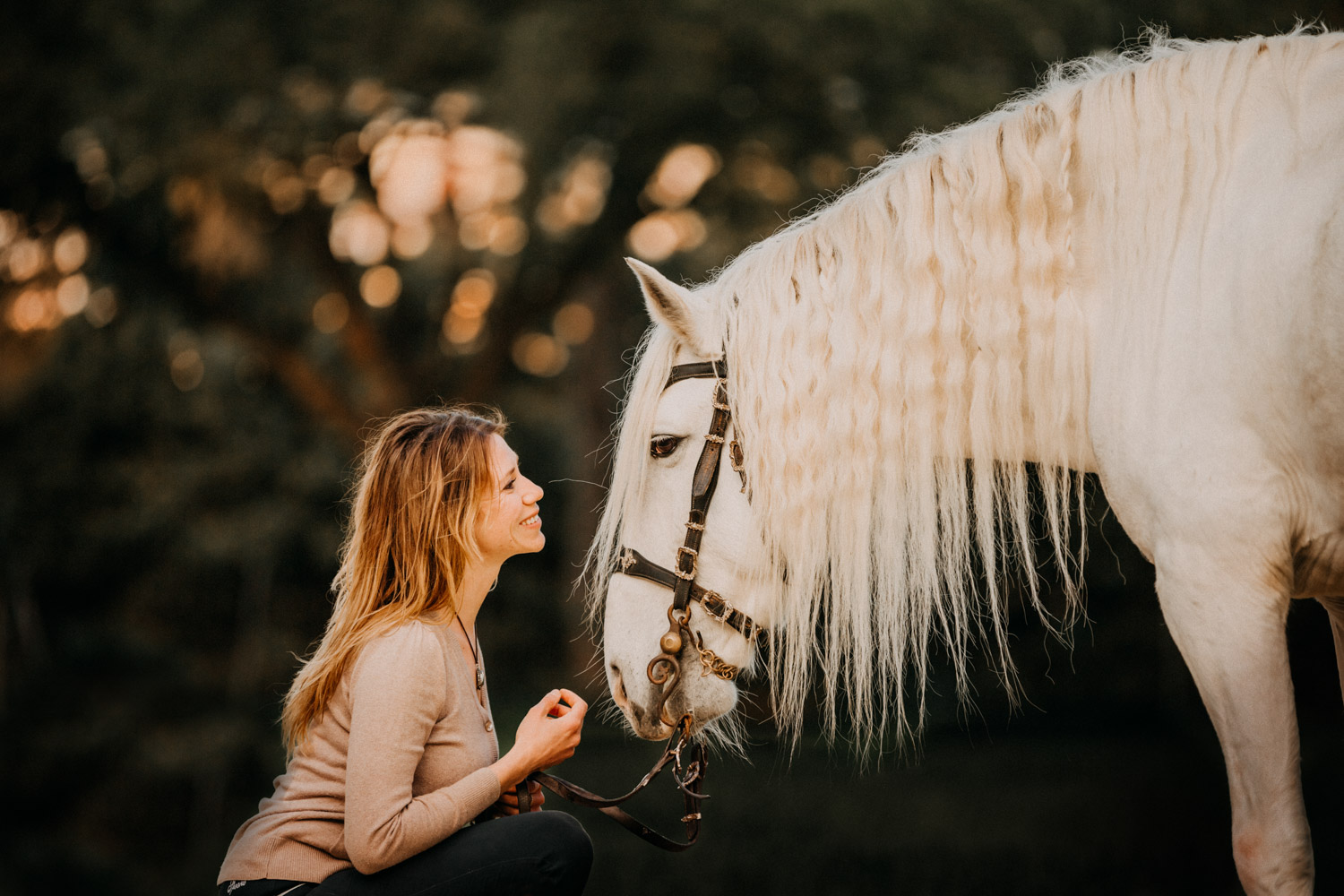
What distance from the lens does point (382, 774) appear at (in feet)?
4.26

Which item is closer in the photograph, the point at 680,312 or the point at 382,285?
the point at 680,312

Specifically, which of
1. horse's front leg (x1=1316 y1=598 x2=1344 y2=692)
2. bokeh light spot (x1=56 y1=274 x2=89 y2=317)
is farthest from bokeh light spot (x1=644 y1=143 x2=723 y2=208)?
horse's front leg (x1=1316 y1=598 x2=1344 y2=692)

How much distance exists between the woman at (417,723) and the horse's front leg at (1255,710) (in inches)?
36.2

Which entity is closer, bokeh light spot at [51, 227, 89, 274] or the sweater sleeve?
the sweater sleeve

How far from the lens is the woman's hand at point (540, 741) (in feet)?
Result: 4.66

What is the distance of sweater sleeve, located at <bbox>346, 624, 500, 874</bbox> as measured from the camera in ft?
4.22

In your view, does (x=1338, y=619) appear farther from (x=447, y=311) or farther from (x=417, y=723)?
(x=447, y=311)

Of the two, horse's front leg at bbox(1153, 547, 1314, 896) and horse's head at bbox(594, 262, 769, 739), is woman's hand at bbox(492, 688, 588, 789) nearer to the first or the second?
horse's head at bbox(594, 262, 769, 739)

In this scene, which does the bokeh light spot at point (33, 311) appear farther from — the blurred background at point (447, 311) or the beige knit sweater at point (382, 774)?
the beige knit sweater at point (382, 774)

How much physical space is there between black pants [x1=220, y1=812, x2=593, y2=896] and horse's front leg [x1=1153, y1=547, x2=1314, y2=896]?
0.92m

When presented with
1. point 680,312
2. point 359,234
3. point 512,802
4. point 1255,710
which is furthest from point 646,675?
point 359,234

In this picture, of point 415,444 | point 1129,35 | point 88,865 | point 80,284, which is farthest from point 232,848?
point 80,284

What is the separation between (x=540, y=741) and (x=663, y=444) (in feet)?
2.07

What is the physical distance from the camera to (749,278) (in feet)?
6.02
